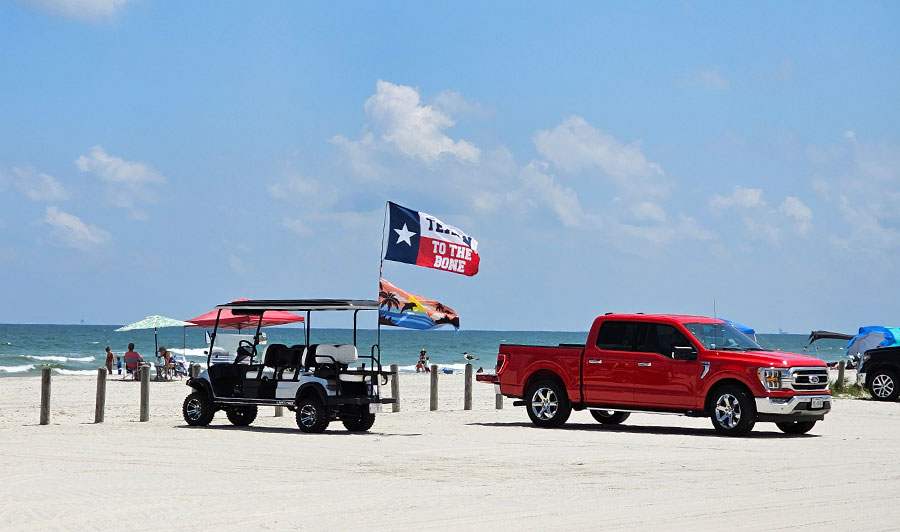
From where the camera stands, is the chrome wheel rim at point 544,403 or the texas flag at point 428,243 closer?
the chrome wheel rim at point 544,403

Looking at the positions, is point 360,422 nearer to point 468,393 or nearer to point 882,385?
point 468,393

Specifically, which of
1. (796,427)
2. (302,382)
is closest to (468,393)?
(302,382)

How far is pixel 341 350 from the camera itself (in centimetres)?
1933

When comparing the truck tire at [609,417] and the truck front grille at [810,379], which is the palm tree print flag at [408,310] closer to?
the truck tire at [609,417]

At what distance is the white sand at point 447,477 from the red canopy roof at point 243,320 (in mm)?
6035

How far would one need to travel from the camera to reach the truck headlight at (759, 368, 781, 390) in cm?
1869

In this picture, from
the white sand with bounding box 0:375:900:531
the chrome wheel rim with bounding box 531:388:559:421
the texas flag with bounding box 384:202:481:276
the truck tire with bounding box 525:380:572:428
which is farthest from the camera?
the texas flag with bounding box 384:202:481:276

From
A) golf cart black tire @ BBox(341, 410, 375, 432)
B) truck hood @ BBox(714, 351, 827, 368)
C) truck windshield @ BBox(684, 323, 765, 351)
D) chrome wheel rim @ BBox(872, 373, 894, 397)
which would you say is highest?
truck windshield @ BBox(684, 323, 765, 351)

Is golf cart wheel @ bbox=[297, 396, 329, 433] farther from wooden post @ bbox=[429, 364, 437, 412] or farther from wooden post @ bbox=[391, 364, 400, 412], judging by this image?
wooden post @ bbox=[429, 364, 437, 412]

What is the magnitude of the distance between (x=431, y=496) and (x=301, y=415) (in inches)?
326

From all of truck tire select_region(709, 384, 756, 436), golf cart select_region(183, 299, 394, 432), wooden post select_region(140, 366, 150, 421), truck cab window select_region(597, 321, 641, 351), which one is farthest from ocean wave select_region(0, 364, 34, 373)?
truck tire select_region(709, 384, 756, 436)

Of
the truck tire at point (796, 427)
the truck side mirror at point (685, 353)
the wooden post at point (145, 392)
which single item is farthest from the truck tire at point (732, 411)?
the wooden post at point (145, 392)

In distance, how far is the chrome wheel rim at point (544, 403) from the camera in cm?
2070

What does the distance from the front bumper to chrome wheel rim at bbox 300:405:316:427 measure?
22.8 feet
